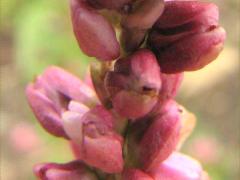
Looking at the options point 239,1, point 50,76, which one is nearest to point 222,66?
point 239,1

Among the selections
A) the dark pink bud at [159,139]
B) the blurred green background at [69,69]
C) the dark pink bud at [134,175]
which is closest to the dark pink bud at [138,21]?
the dark pink bud at [159,139]

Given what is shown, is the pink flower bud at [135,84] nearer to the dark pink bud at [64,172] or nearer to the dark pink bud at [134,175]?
the dark pink bud at [134,175]

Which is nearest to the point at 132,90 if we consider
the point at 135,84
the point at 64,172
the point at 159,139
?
the point at 135,84

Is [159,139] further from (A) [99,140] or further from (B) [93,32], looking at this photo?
(B) [93,32]

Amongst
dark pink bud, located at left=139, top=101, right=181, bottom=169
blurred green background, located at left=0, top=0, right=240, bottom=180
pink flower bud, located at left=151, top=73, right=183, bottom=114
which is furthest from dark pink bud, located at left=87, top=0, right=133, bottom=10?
blurred green background, located at left=0, top=0, right=240, bottom=180

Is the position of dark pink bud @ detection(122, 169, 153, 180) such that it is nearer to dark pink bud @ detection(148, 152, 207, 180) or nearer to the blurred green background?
dark pink bud @ detection(148, 152, 207, 180)

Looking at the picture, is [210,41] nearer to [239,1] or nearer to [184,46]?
[184,46]

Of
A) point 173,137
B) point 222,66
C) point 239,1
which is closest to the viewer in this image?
point 173,137
